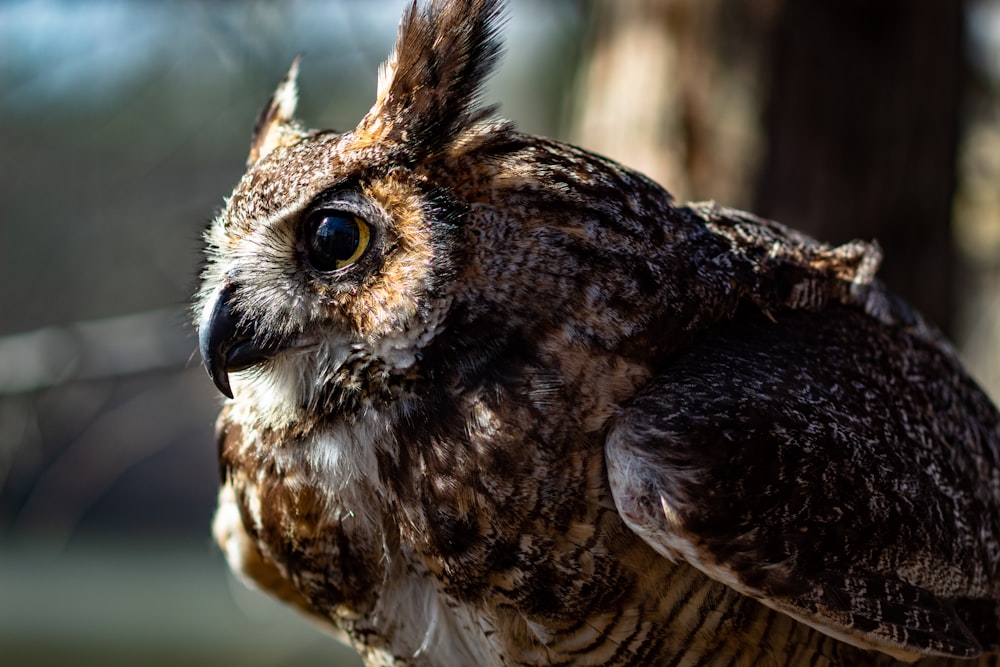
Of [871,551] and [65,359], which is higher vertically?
[871,551]

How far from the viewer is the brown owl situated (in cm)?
144

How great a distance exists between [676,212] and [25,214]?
6.27 metres

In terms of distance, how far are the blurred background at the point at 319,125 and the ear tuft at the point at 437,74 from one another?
0.34ft

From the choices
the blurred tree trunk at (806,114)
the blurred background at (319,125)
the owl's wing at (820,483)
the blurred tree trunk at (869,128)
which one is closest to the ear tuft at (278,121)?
the blurred background at (319,125)

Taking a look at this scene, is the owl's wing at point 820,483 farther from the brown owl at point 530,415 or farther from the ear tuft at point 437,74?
the ear tuft at point 437,74

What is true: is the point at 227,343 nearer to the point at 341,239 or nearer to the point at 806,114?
the point at 341,239

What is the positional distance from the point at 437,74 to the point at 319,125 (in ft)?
10.7

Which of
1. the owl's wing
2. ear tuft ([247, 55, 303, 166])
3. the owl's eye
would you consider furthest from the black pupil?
the owl's wing

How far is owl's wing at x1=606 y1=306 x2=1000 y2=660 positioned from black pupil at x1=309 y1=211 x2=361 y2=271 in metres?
0.49

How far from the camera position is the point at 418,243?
1434 mm

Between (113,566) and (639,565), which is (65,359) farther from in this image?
(113,566)

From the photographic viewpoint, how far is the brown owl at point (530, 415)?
1.44 meters

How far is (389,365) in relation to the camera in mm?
1466

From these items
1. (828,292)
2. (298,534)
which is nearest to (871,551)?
(828,292)
